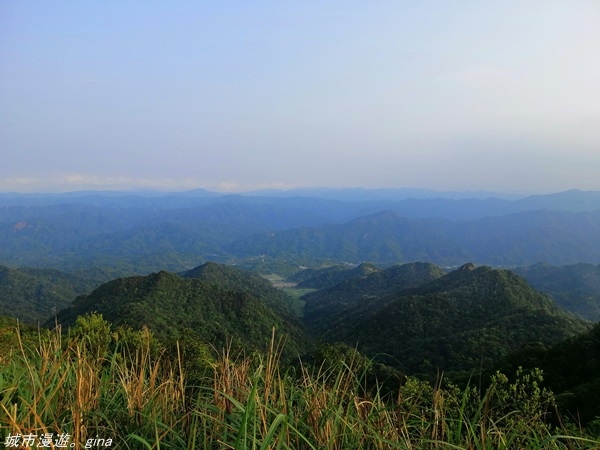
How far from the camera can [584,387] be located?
28.0 m

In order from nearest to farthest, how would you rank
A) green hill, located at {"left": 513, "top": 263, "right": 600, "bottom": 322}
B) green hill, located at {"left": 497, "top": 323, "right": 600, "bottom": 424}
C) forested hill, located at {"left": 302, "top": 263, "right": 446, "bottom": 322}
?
green hill, located at {"left": 497, "top": 323, "right": 600, "bottom": 424}, forested hill, located at {"left": 302, "top": 263, "right": 446, "bottom": 322}, green hill, located at {"left": 513, "top": 263, "right": 600, "bottom": 322}

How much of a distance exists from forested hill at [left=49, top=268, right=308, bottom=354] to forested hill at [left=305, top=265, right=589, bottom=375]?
18.8m

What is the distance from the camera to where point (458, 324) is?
7975 centimetres

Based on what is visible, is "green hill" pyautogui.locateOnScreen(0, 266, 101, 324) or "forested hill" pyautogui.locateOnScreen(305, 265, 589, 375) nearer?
"forested hill" pyautogui.locateOnScreen(305, 265, 589, 375)

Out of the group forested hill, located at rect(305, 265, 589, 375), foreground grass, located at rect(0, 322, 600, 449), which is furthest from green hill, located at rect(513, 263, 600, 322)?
foreground grass, located at rect(0, 322, 600, 449)

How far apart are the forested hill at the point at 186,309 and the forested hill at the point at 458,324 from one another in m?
18.8

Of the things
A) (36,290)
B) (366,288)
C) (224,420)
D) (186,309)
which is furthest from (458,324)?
(36,290)

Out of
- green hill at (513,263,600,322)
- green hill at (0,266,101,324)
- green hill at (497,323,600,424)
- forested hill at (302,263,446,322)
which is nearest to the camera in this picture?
green hill at (497,323,600,424)

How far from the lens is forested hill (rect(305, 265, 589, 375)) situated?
194 ft

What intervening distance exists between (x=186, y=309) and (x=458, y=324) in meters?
61.8

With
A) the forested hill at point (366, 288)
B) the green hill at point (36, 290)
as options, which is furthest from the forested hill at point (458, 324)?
the green hill at point (36, 290)

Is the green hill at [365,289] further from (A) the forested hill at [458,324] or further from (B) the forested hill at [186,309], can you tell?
(B) the forested hill at [186,309]

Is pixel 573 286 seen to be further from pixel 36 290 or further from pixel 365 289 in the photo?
pixel 36 290

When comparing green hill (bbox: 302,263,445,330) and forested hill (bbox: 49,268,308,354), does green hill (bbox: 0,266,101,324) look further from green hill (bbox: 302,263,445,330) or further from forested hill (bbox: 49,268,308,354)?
green hill (bbox: 302,263,445,330)
